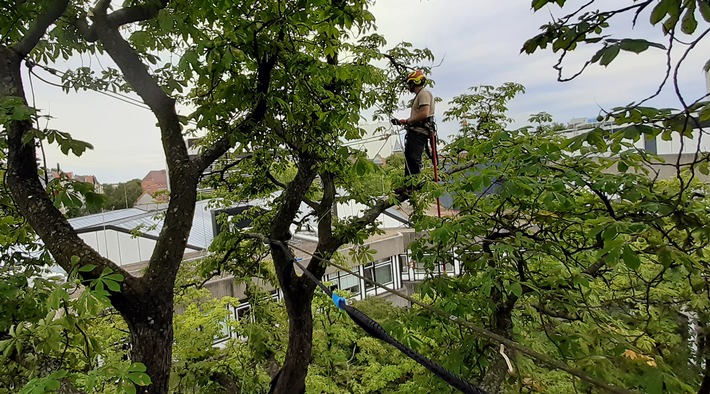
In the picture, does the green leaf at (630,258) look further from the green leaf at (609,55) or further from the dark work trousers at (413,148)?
the dark work trousers at (413,148)

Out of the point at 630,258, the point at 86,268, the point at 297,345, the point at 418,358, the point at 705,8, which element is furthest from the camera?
the point at 297,345

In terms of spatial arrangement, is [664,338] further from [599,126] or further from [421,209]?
[599,126]

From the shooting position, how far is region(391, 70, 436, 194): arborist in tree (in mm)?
4043

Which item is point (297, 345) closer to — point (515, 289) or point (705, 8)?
point (515, 289)

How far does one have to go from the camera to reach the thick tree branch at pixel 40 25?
2.19 metres

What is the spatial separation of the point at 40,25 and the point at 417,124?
3084 millimetres

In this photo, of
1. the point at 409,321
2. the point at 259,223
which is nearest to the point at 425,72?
the point at 259,223

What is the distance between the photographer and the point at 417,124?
4152 millimetres

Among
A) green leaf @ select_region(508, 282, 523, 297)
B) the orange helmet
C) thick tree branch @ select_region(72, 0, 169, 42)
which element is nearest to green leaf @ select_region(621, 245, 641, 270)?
green leaf @ select_region(508, 282, 523, 297)

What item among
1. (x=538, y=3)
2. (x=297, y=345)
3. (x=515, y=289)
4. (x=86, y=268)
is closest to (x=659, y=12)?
(x=538, y=3)

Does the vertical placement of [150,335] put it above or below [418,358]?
below

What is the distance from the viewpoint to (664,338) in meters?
3.34

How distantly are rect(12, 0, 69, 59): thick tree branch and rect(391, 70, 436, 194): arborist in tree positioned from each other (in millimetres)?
2783

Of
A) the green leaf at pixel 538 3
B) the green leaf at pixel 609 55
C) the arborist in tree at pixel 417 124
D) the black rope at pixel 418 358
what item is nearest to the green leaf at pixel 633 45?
the green leaf at pixel 609 55
